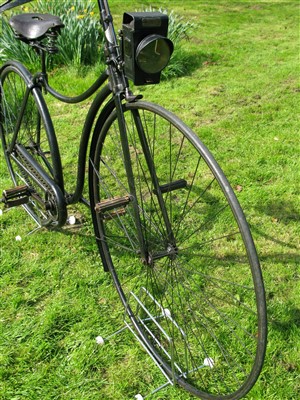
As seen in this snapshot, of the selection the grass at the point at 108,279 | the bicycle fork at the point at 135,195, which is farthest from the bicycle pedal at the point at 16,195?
the bicycle fork at the point at 135,195

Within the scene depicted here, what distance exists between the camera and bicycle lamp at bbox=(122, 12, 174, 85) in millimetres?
1684

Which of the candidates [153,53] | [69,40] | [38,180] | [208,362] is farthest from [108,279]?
[69,40]

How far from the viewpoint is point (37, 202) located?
2.76 m

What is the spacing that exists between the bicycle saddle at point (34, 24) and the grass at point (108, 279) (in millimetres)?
1320

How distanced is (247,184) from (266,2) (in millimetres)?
8673

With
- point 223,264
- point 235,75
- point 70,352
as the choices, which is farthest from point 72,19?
point 70,352

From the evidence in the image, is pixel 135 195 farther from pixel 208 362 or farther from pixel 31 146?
pixel 31 146

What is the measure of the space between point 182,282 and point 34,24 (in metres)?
1.61

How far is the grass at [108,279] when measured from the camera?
2162 mm

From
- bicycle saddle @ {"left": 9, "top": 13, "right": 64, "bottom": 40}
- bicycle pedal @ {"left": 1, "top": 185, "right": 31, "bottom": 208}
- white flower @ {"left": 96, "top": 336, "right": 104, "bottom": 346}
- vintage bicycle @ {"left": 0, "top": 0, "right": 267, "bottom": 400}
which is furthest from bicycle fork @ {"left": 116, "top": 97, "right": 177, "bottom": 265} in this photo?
bicycle pedal @ {"left": 1, "top": 185, "right": 31, "bottom": 208}

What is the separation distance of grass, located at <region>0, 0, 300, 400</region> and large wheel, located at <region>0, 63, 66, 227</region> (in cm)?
33

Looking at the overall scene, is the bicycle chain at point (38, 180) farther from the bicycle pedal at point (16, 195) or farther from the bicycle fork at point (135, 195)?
the bicycle fork at point (135, 195)

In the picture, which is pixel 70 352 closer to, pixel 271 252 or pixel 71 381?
pixel 71 381

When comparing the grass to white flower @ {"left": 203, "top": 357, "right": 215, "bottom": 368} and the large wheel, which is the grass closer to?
white flower @ {"left": 203, "top": 357, "right": 215, "bottom": 368}
